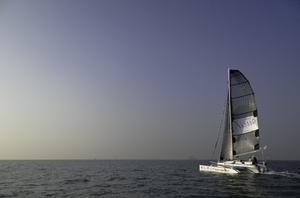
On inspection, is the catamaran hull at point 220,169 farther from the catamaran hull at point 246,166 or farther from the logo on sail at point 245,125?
the logo on sail at point 245,125

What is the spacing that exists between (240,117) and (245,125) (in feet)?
4.88

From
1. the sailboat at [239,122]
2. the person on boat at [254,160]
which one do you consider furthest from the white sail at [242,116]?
the person on boat at [254,160]

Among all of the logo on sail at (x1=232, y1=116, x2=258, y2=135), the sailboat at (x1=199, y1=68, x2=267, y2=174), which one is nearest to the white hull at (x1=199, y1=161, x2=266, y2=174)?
the sailboat at (x1=199, y1=68, x2=267, y2=174)

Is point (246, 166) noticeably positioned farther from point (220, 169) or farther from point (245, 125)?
point (245, 125)

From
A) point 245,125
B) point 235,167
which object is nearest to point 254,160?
point 235,167

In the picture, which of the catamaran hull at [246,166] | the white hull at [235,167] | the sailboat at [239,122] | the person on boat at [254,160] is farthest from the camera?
the sailboat at [239,122]

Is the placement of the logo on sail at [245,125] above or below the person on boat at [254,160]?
above

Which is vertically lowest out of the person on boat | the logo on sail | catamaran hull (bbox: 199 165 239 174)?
catamaran hull (bbox: 199 165 239 174)

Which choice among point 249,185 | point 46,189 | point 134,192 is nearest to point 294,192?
point 249,185

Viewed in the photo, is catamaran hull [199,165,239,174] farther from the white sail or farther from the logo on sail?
the logo on sail

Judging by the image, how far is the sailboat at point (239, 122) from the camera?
64438 millimetres

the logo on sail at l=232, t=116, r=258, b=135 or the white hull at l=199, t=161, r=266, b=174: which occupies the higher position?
the logo on sail at l=232, t=116, r=258, b=135

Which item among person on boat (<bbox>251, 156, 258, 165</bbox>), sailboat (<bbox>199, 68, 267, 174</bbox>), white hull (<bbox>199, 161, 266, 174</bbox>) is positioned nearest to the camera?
white hull (<bbox>199, 161, 266, 174</bbox>)

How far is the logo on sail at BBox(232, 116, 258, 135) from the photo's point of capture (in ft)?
214
